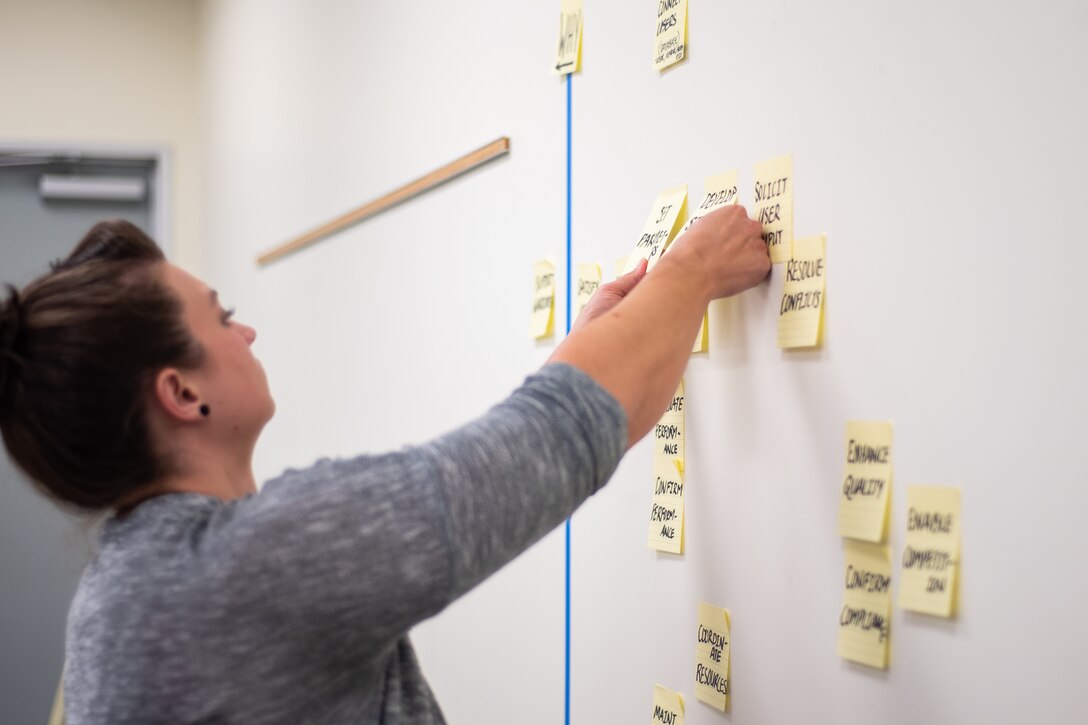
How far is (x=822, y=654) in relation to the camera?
92 centimetres

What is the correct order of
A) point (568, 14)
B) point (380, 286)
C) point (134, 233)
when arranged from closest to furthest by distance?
point (134, 233) → point (568, 14) → point (380, 286)

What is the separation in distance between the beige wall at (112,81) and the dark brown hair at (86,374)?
2.98 m

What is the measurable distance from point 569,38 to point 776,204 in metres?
0.47

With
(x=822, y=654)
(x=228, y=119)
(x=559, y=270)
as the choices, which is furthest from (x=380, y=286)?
(x=228, y=119)

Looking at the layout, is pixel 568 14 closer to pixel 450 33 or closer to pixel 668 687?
pixel 450 33

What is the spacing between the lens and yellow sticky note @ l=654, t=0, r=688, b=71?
1112 millimetres

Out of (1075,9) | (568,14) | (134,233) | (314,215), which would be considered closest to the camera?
(1075,9)

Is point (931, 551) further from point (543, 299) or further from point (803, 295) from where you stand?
point (543, 299)

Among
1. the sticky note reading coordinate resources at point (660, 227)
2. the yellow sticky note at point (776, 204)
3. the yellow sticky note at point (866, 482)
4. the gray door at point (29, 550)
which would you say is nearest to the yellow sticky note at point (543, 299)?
the sticky note reading coordinate resources at point (660, 227)

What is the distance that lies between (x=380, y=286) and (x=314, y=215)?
49cm

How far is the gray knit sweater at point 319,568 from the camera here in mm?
722

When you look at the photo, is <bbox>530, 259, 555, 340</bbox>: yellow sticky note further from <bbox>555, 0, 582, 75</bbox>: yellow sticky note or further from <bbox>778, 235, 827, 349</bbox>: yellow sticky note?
<bbox>778, 235, 827, 349</bbox>: yellow sticky note

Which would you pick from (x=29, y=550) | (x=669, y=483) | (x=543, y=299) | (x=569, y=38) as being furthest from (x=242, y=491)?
(x=29, y=550)

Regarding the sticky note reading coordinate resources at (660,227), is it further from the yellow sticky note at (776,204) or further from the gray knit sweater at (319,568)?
the gray knit sweater at (319,568)
